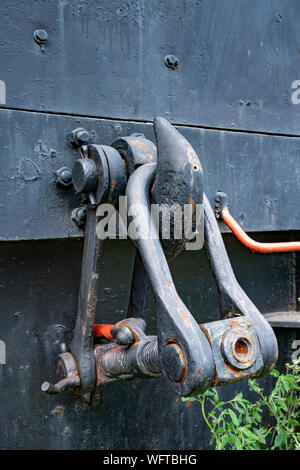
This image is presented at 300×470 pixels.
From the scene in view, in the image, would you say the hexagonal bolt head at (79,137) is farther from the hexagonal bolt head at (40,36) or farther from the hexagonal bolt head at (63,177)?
the hexagonal bolt head at (40,36)

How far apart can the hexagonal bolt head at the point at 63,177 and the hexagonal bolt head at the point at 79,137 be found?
0.22 ft

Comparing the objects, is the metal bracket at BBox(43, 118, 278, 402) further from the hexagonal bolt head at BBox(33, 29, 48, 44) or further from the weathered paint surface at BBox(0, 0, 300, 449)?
the hexagonal bolt head at BBox(33, 29, 48, 44)

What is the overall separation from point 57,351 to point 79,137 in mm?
591

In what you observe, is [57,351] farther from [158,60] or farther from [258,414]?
[158,60]

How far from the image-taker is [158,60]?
4.05ft

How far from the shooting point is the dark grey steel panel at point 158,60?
1.05 meters

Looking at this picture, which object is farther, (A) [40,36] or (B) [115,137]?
(B) [115,137]

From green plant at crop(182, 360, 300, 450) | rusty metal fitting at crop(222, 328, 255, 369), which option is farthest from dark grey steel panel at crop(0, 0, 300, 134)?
green plant at crop(182, 360, 300, 450)

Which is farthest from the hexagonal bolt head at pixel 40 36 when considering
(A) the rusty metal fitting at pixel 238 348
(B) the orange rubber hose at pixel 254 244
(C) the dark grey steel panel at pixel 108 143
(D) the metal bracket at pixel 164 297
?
(A) the rusty metal fitting at pixel 238 348

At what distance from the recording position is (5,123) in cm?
100

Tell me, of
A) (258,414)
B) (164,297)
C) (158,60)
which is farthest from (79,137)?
(258,414)
